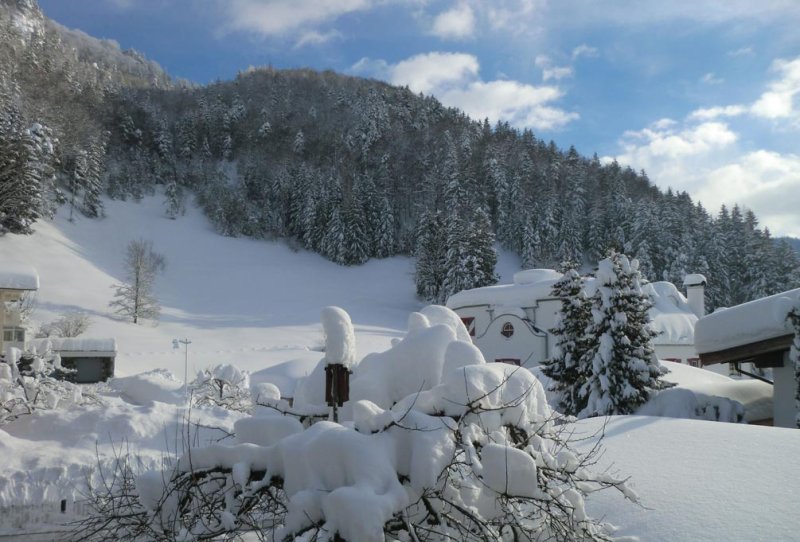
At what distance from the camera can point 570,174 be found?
3024 inches

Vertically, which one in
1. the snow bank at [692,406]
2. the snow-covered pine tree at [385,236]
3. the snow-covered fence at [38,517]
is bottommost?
the snow-covered fence at [38,517]

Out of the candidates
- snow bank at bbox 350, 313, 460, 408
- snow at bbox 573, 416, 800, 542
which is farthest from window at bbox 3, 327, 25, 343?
snow at bbox 573, 416, 800, 542

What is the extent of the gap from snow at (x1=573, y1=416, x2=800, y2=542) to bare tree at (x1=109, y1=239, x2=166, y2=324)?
45.0 m

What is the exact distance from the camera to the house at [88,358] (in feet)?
103

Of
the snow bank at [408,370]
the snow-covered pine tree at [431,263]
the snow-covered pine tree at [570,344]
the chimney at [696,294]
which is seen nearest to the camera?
the snow bank at [408,370]

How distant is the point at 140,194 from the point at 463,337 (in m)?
75.6

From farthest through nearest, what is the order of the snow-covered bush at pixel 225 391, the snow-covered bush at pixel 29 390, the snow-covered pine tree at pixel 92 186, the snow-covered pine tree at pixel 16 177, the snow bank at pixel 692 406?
the snow-covered pine tree at pixel 92 186 < the snow-covered pine tree at pixel 16 177 < the snow-covered bush at pixel 225 391 < the snow-covered bush at pixel 29 390 < the snow bank at pixel 692 406

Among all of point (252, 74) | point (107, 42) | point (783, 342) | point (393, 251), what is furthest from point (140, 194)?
point (107, 42)

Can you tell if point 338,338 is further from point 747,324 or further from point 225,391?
point 225,391

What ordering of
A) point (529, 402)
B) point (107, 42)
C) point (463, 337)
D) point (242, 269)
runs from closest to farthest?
1. point (529, 402)
2. point (463, 337)
3. point (242, 269)
4. point (107, 42)

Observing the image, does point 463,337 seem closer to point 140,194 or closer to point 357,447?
point 357,447

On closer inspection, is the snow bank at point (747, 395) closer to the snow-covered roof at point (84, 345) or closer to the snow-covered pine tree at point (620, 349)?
the snow-covered pine tree at point (620, 349)

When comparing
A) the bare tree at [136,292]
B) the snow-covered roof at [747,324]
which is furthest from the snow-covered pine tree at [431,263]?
the snow-covered roof at [747,324]

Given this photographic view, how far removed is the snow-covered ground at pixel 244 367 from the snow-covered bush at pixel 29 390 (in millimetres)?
338
